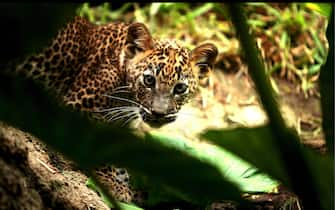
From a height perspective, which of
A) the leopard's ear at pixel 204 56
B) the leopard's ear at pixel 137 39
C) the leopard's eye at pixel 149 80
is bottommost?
the leopard's eye at pixel 149 80

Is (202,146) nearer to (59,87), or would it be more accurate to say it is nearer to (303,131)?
(59,87)

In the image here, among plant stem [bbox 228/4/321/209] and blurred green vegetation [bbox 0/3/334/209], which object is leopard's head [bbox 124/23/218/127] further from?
plant stem [bbox 228/4/321/209]

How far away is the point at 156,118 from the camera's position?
4078 millimetres

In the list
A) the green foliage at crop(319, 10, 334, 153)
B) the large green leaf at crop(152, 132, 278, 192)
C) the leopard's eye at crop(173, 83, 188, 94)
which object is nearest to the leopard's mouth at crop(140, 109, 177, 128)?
the leopard's eye at crop(173, 83, 188, 94)

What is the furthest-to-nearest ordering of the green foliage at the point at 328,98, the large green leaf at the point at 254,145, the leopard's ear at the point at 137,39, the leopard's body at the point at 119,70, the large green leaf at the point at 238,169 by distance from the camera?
the leopard's ear at the point at 137,39 < the leopard's body at the point at 119,70 < the large green leaf at the point at 238,169 < the green foliage at the point at 328,98 < the large green leaf at the point at 254,145

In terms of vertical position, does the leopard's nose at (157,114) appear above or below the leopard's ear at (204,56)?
below

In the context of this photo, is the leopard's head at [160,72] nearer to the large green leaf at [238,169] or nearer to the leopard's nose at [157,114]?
the leopard's nose at [157,114]

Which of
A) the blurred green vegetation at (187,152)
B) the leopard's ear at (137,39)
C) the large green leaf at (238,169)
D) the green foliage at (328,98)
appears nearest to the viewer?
the blurred green vegetation at (187,152)

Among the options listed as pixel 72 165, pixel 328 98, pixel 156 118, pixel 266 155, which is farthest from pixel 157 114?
pixel 266 155

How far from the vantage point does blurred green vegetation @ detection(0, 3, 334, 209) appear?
4.81 feet

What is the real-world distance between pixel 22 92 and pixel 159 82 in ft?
9.08

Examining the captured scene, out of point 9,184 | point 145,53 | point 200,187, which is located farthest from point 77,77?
point 200,187

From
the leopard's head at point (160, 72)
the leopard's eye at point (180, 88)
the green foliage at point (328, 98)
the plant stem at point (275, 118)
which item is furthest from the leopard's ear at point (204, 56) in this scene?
the plant stem at point (275, 118)

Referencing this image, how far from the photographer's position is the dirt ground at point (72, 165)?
1.96 metres
